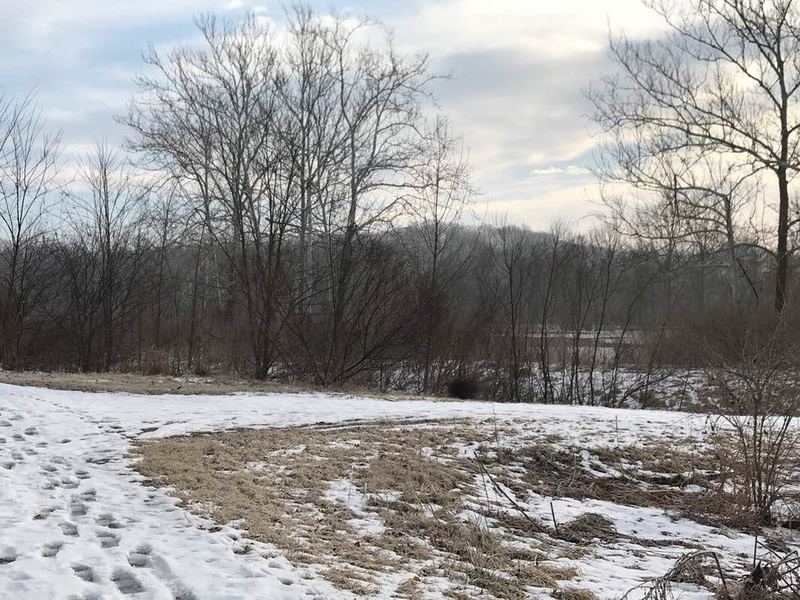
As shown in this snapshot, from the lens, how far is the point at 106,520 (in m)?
4.48

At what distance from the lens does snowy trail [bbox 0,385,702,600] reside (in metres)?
3.43

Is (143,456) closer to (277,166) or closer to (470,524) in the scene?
(470,524)

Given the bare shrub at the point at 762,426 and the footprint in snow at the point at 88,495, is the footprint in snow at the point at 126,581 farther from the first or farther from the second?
the bare shrub at the point at 762,426

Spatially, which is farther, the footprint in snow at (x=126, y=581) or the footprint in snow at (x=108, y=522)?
the footprint in snow at (x=108, y=522)

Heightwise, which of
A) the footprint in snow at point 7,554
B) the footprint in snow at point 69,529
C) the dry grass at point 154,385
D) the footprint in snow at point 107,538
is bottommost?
the footprint in snow at point 107,538

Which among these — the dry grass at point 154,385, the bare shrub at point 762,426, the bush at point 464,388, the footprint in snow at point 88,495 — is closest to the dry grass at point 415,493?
the footprint in snow at point 88,495

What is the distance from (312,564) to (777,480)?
5647mm

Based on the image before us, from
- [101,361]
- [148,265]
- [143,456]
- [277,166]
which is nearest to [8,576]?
[143,456]

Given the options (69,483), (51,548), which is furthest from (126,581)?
(69,483)

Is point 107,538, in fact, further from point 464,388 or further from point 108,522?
point 464,388

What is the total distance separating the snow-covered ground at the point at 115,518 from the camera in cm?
345

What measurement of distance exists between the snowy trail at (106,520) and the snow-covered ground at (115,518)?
0.04ft

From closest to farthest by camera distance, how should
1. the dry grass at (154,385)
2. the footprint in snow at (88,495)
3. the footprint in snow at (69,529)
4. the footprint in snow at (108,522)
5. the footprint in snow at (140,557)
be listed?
1. the footprint in snow at (140,557)
2. the footprint in snow at (69,529)
3. the footprint in snow at (108,522)
4. the footprint in snow at (88,495)
5. the dry grass at (154,385)

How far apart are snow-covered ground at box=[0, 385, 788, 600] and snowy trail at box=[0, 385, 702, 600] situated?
0.04 feet
